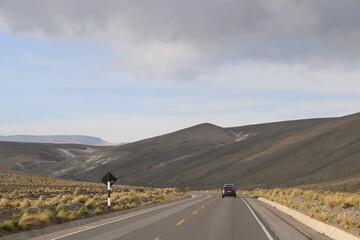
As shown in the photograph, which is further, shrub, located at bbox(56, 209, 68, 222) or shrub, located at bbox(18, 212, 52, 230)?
shrub, located at bbox(56, 209, 68, 222)

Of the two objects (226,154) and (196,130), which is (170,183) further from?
(196,130)

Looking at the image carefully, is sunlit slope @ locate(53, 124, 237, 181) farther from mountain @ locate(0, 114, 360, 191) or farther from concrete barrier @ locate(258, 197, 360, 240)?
concrete barrier @ locate(258, 197, 360, 240)

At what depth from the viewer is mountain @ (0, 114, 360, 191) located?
8656 cm

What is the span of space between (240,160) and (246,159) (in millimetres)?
1894

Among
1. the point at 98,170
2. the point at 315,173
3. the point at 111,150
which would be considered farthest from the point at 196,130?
the point at 315,173

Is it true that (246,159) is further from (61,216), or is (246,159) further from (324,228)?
(324,228)

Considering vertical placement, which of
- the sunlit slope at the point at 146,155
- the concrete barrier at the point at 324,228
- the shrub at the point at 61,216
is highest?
the sunlit slope at the point at 146,155

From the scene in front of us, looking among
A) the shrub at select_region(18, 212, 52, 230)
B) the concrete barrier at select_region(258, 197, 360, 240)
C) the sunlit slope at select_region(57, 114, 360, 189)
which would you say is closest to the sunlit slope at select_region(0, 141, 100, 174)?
the sunlit slope at select_region(57, 114, 360, 189)

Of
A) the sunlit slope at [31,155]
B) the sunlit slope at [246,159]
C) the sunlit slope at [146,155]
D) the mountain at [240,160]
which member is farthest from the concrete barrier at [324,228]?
the sunlit slope at [31,155]

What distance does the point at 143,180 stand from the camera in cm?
12019

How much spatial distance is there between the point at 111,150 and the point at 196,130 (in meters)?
38.1

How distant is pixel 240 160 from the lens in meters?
117

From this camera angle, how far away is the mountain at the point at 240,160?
8656 centimetres

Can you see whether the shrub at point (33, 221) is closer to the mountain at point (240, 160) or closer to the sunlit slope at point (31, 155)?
the mountain at point (240, 160)
